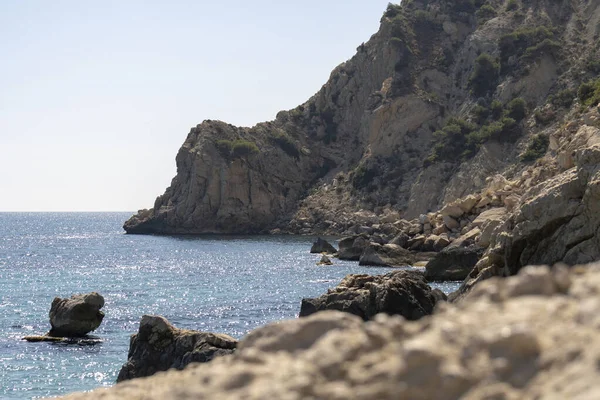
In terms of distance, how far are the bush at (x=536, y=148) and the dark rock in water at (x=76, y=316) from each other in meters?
66.5

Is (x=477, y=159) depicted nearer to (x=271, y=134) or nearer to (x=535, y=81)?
(x=535, y=81)

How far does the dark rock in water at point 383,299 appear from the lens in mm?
27453

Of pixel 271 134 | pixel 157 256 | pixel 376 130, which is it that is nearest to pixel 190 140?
pixel 271 134

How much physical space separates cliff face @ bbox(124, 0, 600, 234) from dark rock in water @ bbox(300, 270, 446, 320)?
2630 inches

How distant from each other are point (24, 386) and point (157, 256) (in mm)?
60568

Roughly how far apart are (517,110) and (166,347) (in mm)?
87793

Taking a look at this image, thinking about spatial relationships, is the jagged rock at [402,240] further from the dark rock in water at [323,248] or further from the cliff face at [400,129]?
the cliff face at [400,129]

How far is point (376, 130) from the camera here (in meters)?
122

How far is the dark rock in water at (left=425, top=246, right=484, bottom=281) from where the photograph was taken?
1901 inches

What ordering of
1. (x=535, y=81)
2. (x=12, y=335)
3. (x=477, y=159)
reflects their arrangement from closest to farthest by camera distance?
(x=12, y=335) < (x=477, y=159) < (x=535, y=81)

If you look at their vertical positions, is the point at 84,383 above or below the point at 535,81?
below

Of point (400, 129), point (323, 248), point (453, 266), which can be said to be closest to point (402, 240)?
point (323, 248)

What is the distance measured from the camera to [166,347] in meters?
22.2

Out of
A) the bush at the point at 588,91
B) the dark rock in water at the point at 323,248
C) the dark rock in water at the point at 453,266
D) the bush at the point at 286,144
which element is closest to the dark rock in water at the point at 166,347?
the dark rock in water at the point at 453,266
